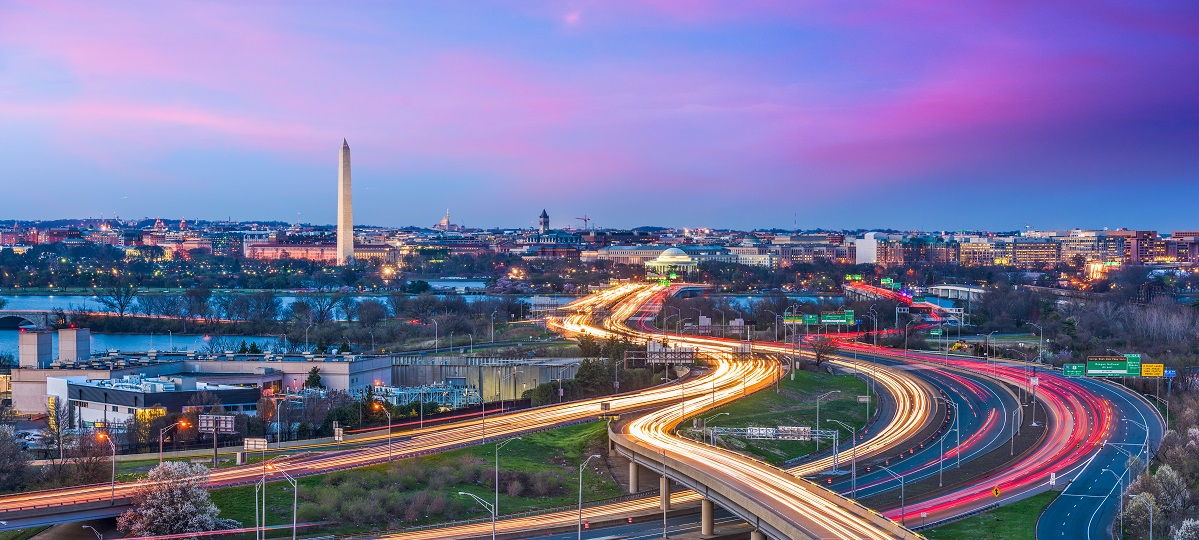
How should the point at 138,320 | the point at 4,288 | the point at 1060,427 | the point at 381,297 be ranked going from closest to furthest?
1. the point at 1060,427
2. the point at 138,320
3. the point at 381,297
4. the point at 4,288

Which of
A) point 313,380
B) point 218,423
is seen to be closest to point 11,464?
point 218,423

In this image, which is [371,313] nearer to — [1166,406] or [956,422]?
[956,422]

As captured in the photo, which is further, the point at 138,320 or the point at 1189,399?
the point at 138,320

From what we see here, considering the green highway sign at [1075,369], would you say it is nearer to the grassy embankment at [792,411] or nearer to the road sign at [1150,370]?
the road sign at [1150,370]

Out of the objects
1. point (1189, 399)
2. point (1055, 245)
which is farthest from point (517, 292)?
point (1055, 245)

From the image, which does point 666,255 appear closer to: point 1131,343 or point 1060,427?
point 1131,343

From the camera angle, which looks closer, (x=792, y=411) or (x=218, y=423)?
(x=218, y=423)

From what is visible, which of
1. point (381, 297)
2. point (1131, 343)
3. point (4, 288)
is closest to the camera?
point (1131, 343)
